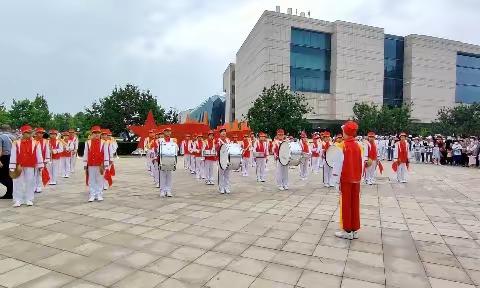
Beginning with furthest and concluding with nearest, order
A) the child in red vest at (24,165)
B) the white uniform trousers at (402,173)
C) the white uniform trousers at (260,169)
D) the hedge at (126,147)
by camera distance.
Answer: the hedge at (126,147), the white uniform trousers at (260,169), the white uniform trousers at (402,173), the child in red vest at (24,165)

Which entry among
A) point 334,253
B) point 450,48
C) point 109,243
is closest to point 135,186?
point 109,243

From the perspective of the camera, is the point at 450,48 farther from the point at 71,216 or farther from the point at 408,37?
the point at 71,216

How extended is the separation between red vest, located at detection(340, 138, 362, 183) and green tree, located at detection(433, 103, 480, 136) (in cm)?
4170

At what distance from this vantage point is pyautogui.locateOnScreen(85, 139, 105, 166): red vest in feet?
30.8

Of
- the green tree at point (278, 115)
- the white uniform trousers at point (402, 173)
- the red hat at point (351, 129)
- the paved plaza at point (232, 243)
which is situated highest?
the green tree at point (278, 115)

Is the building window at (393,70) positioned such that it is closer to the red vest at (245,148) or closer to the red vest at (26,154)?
the red vest at (245,148)

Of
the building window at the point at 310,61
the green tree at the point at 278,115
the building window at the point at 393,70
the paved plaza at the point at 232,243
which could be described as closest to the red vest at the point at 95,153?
the paved plaza at the point at 232,243

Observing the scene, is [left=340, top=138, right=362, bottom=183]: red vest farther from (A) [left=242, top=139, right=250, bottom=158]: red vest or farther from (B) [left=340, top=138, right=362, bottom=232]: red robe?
(A) [left=242, top=139, right=250, bottom=158]: red vest

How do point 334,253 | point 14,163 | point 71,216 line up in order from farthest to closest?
point 14,163 < point 71,216 < point 334,253

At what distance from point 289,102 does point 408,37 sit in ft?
134

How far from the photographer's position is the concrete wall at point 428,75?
2350 inches

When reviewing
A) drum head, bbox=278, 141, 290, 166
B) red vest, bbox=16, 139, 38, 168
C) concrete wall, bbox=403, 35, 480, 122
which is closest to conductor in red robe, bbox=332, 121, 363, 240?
drum head, bbox=278, 141, 290, 166

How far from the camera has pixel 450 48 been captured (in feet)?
208

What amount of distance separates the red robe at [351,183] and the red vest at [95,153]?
5933 mm
